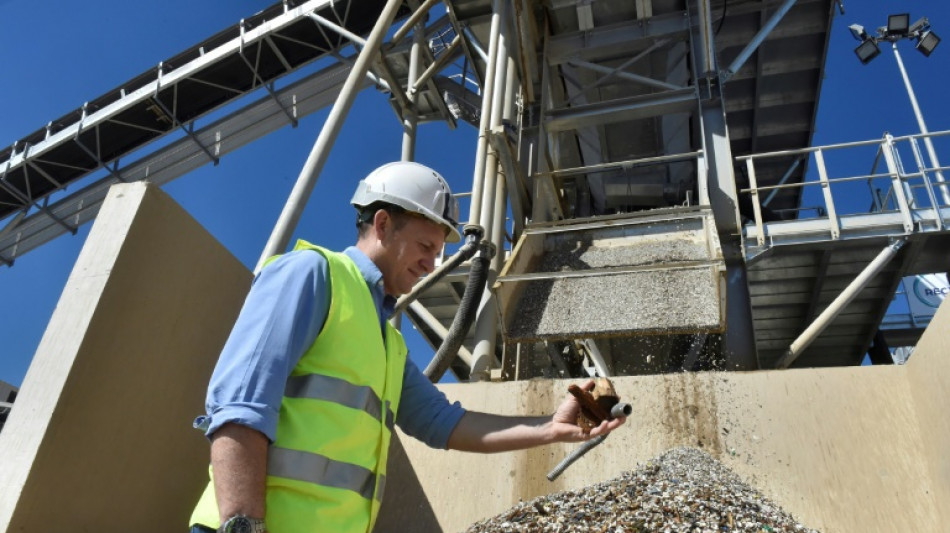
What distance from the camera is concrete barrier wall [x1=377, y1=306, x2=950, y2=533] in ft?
8.71

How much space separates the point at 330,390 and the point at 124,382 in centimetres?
94

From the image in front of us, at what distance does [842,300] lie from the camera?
22.2ft

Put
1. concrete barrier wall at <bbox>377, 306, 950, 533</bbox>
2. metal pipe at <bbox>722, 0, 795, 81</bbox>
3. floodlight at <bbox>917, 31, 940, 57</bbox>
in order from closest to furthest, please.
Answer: concrete barrier wall at <bbox>377, 306, 950, 533</bbox> → metal pipe at <bbox>722, 0, 795, 81</bbox> → floodlight at <bbox>917, 31, 940, 57</bbox>

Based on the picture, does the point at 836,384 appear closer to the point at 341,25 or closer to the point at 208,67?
the point at 341,25

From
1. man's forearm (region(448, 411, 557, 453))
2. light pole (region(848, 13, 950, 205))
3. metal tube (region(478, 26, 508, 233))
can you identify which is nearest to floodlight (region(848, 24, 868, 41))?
light pole (region(848, 13, 950, 205))

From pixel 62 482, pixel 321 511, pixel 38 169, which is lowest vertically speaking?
pixel 321 511

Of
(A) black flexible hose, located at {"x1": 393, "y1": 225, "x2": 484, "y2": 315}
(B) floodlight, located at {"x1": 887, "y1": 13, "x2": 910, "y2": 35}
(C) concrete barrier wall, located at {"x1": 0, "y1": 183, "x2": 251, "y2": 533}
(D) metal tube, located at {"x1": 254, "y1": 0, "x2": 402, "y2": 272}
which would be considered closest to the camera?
(C) concrete barrier wall, located at {"x1": 0, "y1": 183, "x2": 251, "y2": 533}

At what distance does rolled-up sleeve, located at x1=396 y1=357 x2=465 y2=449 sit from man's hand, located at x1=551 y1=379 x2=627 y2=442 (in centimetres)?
30

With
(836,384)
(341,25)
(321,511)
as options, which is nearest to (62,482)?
(321,511)

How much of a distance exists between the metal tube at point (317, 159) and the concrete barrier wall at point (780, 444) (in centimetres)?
121

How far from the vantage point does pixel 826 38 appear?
8.88m

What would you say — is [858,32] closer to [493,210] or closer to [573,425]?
[493,210]

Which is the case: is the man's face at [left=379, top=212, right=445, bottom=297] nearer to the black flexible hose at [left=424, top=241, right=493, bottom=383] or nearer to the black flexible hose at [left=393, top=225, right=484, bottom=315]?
the black flexible hose at [left=393, top=225, right=484, bottom=315]

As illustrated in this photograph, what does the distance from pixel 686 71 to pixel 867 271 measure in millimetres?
3221
